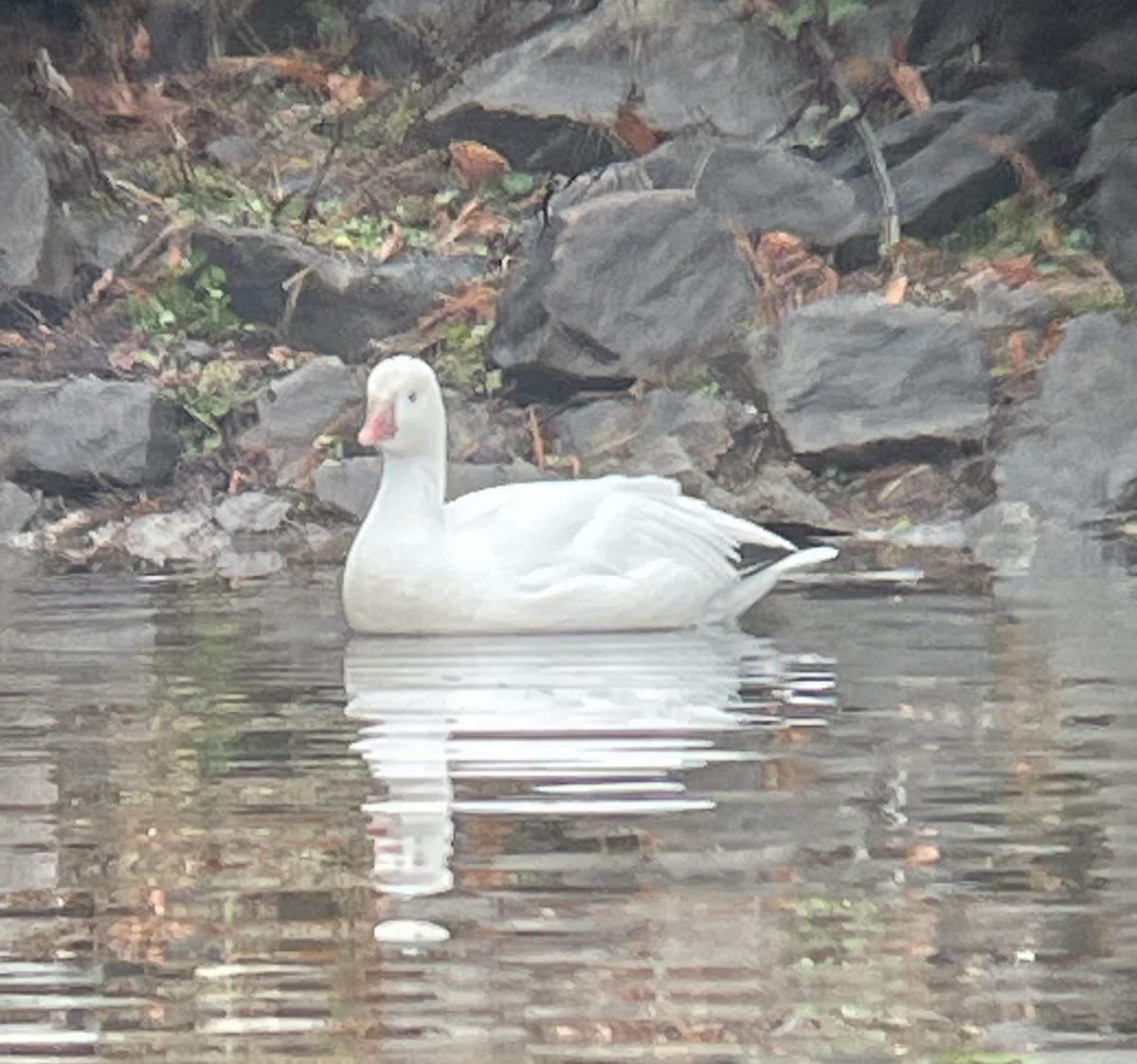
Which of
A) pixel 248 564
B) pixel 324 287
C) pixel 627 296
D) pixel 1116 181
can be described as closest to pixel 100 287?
pixel 324 287

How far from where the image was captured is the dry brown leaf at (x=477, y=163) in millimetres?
20609

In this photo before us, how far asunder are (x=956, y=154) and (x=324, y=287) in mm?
3782

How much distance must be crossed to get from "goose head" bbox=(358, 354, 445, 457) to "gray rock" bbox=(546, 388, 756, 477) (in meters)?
4.21

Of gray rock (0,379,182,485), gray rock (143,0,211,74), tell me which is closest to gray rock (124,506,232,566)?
gray rock (0,379,182,485)

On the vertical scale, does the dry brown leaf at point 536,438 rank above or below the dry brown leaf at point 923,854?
above

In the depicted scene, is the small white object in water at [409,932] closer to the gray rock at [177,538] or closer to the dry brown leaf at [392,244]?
the gray rock at [177,538]

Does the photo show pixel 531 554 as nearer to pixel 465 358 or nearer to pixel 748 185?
pixel 465 358

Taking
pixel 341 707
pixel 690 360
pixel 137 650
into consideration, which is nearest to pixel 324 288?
pixel 690 360

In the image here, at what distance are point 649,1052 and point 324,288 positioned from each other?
47.4 feet

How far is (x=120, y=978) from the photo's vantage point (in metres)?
5.29

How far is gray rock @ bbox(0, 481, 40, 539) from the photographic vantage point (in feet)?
53.5

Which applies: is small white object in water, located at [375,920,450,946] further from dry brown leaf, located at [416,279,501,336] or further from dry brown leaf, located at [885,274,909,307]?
dry brown leaf, located at [416,279,501,336]

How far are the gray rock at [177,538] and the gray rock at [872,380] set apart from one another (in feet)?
9.58

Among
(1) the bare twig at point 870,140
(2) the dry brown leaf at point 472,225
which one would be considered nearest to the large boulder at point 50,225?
(2) the dry brown leaf at point 472,225
